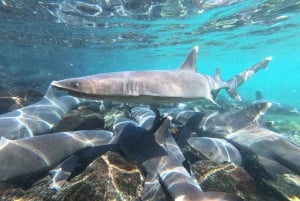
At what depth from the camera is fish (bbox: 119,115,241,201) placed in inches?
166

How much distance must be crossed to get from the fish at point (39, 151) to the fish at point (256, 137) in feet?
12.2

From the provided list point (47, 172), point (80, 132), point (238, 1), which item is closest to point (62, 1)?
point (238, 1)

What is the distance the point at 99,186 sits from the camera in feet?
13.5

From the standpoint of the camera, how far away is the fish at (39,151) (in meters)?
5.25

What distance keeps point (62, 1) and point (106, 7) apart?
118 inches

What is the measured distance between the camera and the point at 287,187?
5.57 metres

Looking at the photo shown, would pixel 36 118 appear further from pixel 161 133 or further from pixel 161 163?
pixel 161 163

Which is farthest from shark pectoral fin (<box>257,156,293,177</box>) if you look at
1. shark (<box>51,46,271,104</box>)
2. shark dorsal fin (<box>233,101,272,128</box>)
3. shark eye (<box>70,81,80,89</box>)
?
shark eye (<box>70,81,80,89</box>)

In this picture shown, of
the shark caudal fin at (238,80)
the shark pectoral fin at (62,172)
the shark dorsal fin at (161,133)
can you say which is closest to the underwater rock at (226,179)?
the shark dorsal fin at (161,133)

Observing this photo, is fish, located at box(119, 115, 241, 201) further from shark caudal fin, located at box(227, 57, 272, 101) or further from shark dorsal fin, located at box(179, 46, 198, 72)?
shark caudal fin, located at box(227, 57, 272, 101)

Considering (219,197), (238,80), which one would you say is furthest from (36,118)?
(238,80)

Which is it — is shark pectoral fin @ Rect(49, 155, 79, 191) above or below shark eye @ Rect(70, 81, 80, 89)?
below

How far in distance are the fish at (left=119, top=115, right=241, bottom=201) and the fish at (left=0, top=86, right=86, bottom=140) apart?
316cm

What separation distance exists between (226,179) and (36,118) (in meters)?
6.27
